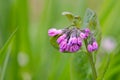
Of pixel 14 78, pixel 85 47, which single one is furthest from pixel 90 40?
pixel 14 78

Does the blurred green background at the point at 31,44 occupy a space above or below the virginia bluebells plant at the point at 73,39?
below

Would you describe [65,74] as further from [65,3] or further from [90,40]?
[65,3]

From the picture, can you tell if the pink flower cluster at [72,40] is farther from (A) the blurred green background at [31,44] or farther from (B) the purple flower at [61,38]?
(A) the blurred green background at [31,44]

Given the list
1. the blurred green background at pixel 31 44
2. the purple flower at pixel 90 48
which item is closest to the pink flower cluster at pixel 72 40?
the purple flower at pixel 90 48

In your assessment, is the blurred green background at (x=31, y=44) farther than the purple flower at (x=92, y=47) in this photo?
Yes

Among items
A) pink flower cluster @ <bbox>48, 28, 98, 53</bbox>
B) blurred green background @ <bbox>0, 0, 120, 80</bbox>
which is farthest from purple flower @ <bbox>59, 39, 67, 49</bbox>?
blurred green background @ <bbox>0, 0, 120, 80</bbox>

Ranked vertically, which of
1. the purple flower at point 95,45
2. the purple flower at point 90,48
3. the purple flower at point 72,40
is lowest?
the purple flower at point 90,48

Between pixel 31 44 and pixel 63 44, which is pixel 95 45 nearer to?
pixel 63 44

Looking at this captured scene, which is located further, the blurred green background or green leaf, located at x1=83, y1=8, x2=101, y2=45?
the blurred green background

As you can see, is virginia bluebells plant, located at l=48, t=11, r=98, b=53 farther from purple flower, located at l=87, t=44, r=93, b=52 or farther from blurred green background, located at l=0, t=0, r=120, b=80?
blurred green background, located at l=0, t=0, r=120, b=80
